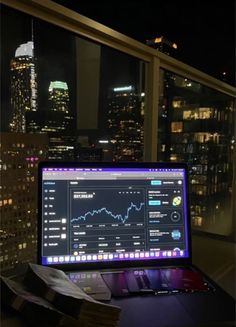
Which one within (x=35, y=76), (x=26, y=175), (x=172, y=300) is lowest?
(x=172, y=300)

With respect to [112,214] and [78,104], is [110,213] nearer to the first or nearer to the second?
[112,214]

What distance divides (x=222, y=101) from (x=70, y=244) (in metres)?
2.45

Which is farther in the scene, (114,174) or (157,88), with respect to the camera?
(157,88)

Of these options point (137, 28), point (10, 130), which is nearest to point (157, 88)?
point (137, 28)

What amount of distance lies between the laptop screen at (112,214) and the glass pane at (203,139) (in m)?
0.84

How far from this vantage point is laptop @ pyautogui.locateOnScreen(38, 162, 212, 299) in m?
1.07

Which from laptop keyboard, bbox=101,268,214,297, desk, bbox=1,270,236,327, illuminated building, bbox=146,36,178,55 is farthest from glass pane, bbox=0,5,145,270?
desk, bbox=1,270,236,327

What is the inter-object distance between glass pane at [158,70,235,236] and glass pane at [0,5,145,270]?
0.84ft

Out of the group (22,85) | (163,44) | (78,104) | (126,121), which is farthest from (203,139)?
(22,85)

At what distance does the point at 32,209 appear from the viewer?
1.36 m

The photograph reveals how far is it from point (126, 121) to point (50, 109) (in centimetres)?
58

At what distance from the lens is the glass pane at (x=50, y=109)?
52.0 inches

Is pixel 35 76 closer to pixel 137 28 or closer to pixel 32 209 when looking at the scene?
pixel 32 209

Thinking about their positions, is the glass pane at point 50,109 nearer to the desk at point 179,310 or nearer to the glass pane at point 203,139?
the glass pane at point 203,139
